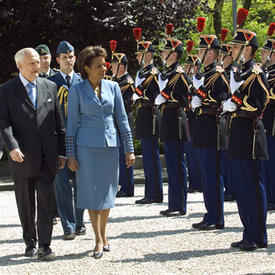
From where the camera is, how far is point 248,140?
6695 mm

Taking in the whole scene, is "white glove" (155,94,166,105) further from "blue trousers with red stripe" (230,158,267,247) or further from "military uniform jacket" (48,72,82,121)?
"blue trousers with red stripe" (230,158,267,247)

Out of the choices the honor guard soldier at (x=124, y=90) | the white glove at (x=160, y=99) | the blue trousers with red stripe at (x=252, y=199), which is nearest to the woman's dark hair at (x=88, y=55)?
the blue trousers with red stripe at (x=252, y=199)

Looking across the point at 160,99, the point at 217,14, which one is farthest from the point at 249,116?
the point at 217,14

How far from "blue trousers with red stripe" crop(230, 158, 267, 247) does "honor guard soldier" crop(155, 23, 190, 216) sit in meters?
2.23

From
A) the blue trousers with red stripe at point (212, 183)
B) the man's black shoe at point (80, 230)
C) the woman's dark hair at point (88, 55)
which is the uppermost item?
the woman's dark hair at point (88, 55)

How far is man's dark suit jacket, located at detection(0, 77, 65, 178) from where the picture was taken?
639 cm

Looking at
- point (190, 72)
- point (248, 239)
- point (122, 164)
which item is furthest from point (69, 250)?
point (190, 72)

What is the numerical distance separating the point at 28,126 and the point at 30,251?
119cm

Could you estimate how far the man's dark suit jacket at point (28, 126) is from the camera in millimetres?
6395

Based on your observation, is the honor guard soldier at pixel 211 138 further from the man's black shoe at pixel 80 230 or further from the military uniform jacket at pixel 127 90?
the military uniform jacket at pixel 127 90

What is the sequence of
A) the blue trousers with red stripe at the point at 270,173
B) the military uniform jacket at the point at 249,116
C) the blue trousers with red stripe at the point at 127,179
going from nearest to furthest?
the military uniform jacket at the point at 249,116 < the blue trousers with red stripe at the point at 270,173 < the blue trousers with red stripe at the point at 127,179

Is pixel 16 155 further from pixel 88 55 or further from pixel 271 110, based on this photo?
pixel 271 110

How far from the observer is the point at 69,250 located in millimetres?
6844

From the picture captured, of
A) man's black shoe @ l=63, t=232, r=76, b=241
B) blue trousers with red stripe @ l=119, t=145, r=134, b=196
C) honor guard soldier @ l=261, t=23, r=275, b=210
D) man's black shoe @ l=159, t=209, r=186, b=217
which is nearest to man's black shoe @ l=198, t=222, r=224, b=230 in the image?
man's black shoe @ l=159, t=209, r=186, b=217
